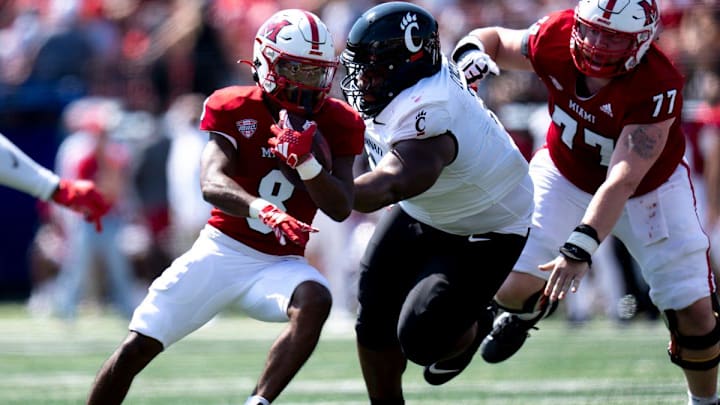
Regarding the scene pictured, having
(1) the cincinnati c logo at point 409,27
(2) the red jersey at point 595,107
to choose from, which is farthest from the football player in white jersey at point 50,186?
(2) the red jersey at point 595,107

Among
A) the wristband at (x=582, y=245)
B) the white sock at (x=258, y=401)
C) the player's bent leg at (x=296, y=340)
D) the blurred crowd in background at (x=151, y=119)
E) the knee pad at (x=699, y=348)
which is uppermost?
the wristband at (x=582, y=245)

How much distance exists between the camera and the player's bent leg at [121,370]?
4.93m

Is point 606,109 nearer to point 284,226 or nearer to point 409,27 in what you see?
point 409,27

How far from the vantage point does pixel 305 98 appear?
5.11m

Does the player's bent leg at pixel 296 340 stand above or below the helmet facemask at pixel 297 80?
below

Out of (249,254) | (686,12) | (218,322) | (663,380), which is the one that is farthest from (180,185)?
(249,254)

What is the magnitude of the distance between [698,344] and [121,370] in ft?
7.95

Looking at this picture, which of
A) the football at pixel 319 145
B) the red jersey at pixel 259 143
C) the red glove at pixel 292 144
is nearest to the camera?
the red glove at pixel 292 144

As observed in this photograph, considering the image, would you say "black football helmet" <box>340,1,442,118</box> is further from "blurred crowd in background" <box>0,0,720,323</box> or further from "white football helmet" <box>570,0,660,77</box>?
"blurred crowd in background" <box>0,0,720,323</box>

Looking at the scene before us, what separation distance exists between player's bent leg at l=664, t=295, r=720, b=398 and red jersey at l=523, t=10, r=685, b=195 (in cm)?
59

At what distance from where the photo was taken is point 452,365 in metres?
5.88

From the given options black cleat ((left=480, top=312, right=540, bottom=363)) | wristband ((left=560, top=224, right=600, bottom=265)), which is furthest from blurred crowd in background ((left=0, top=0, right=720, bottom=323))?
wristband ((left=560, top=224, right=600, bottom=265))

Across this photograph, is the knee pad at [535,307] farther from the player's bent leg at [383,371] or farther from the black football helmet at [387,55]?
the black football helmet at [387,55]

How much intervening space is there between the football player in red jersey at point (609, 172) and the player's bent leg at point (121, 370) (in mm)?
1594
